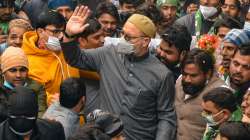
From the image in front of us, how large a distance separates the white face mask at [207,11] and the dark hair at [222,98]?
338cm

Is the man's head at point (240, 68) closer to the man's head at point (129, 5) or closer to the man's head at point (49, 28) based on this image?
the man's head at point (49, 28)

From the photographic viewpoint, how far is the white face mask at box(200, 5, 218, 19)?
9844mm

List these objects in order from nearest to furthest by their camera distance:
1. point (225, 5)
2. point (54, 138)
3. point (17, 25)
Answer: point (54, 138) < point (17, 25) < point (225, 5)

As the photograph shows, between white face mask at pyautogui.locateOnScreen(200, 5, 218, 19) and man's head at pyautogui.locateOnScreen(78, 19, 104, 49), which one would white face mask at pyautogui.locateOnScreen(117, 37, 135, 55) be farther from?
white face mask at pyautogui.locateOnScreen(200, 5, 218, 19)

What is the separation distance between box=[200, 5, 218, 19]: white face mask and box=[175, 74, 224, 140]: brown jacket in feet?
9.36

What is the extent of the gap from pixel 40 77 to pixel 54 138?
5.64ft

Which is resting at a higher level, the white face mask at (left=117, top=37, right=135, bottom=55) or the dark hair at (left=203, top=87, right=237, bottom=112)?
the white face mask at (left=117, top=37, right=135, bottom=55)

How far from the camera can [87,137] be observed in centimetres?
505

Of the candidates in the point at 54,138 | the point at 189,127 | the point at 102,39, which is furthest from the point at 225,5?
the point at 54,138

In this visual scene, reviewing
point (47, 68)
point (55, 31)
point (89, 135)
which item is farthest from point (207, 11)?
point (89, 135)

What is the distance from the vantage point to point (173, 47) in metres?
7.52

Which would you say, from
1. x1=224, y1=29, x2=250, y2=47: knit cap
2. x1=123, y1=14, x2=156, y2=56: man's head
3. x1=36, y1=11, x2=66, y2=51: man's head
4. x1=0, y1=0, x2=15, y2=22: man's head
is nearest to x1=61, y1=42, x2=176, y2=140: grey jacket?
x1=123, y1=14, x2=156, y2=56: man's head

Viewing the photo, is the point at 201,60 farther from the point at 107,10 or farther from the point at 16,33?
the point at 16,33

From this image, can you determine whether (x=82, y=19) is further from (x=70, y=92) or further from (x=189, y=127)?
(x=189, y=127)
